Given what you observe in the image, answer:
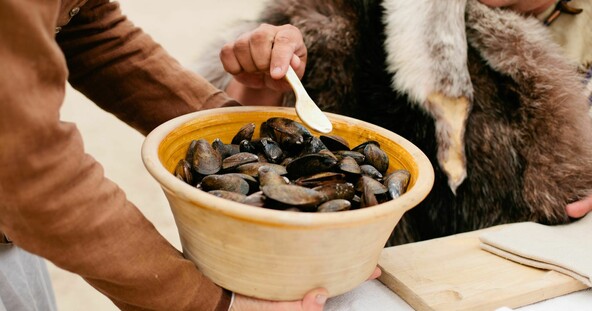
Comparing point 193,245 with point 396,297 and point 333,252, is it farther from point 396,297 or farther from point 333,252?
point 396,297

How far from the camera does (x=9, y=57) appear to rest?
388mm

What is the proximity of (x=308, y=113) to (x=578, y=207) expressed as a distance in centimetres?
43

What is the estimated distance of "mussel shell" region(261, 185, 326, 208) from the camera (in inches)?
19.7

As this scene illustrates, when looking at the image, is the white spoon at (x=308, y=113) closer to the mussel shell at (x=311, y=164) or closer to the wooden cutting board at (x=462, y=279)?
the mussel shell at (x=311, y=164)

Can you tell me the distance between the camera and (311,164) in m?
0.58

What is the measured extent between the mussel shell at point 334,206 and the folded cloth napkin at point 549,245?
0.30m

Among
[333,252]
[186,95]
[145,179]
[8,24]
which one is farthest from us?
[145,179]

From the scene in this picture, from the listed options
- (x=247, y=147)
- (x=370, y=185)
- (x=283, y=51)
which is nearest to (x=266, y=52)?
(x=283, y=51)

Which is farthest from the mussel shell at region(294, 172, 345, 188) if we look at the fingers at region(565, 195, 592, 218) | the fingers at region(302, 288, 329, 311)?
the fingers at region(565, 195, 592, 218)

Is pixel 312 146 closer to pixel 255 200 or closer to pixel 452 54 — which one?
pixel 255 200

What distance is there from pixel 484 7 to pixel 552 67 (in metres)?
0.13

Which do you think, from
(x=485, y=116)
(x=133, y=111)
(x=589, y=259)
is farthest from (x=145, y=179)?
(x=589, y=259)

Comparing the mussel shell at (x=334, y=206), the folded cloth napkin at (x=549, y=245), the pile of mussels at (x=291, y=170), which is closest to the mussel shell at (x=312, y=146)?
the pile of mussels at (x=291, y=170)

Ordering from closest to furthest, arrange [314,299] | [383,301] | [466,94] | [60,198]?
1. [60,198]
2. [314,299]
3. [383,301]
4. [466,94]
